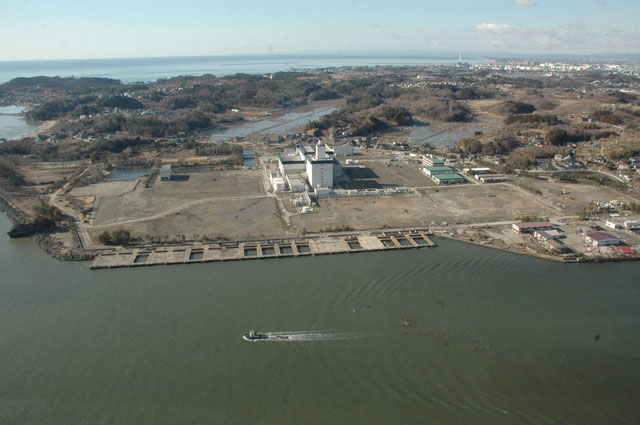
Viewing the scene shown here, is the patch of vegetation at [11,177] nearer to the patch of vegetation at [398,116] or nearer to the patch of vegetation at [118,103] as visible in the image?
the patch of vegetation at [118,103]

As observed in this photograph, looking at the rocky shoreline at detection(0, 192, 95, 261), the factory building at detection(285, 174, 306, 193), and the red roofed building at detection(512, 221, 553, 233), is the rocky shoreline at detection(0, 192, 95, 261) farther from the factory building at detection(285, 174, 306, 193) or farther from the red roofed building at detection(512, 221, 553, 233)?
the red roofed building at detection(512, 221, 553, 233)

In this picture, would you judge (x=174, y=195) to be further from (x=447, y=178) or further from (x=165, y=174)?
(x=447, y=178)

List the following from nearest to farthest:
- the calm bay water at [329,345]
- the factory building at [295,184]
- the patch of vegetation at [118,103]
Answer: the calm bay water at [329,345] → the factory building at [295,184] → the patch of vegetation at [118,103]

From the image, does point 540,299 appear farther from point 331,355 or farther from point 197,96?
point 197,96

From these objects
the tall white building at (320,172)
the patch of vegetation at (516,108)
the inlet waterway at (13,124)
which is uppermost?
the tall white building at (320,172)

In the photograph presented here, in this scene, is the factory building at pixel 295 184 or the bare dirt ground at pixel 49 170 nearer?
the factory building at pixel 295 184

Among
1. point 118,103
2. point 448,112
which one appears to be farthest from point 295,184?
point 118,103

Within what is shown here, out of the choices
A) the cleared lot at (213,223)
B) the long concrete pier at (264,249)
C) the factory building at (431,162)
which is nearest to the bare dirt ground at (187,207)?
the cleared lot at (213,223)
